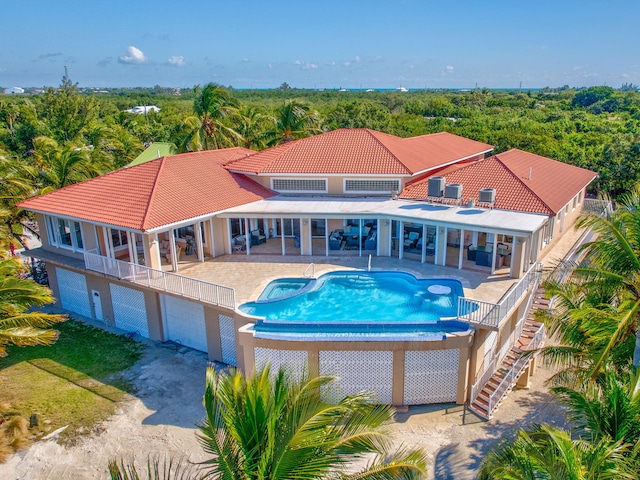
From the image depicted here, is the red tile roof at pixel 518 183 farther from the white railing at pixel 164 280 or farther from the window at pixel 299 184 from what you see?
the white railing at pixel 164 280

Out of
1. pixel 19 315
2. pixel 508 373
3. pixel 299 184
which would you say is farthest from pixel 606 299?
pixel 299 184

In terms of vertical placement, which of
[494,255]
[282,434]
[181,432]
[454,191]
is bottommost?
[181,432]

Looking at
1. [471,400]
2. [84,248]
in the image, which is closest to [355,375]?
[471,400]

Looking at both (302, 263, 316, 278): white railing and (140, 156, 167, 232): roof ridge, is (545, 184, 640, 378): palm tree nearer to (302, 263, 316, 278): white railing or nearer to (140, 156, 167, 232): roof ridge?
(302, 263, 316, 278): white railing

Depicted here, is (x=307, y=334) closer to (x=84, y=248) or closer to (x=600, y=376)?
(x=600, y=376)

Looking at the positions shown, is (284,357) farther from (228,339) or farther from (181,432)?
(181,432)

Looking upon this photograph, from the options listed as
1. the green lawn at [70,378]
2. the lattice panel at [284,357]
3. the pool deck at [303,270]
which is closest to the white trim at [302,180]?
the pool deck at [303,270]
